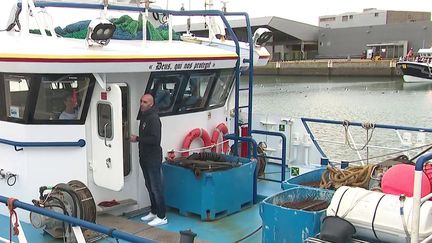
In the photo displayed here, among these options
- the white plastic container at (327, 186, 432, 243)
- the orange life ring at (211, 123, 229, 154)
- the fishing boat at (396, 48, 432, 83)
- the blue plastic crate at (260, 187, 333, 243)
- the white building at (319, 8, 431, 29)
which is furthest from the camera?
the white building at (319, 8, 431, 29)

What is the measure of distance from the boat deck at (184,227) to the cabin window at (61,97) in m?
1.31

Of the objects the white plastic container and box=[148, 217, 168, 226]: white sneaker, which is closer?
the white plastic container

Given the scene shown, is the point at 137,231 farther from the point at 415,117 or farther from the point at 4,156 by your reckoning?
the point at 415,117

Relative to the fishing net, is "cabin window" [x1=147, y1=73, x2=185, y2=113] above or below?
below

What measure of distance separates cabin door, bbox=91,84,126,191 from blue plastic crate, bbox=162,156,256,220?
0.89m

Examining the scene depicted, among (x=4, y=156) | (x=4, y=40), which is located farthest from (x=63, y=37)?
(x=4, y=156)

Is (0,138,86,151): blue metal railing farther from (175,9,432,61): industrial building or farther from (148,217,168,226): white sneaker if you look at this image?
(175,9,432,61): industrial building

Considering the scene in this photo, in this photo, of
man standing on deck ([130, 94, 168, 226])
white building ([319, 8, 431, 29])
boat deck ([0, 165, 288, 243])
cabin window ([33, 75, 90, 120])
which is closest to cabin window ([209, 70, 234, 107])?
man standing on deck ([130, 94, 168, 226])

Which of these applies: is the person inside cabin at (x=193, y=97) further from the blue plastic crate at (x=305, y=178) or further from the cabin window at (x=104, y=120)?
the blue plastic crate at (x=305, y=178)

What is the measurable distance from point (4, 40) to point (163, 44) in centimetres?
213

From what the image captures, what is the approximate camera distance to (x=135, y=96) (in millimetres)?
6031

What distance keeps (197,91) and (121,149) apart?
173cm

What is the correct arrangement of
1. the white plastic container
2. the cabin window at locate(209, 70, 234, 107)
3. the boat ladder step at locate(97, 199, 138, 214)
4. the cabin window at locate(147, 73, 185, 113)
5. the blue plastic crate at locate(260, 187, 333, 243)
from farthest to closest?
the cabin window at locate(209, 70, 234, 107) < the cabin window at locate(147, 73, 185, 113) < the boat ladder step at locate(97, 199, 138, 214) < the blue plastic crate at locate(260, 187, 333, 243) < the white plastic container

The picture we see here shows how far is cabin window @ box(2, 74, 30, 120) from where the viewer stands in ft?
17.3
